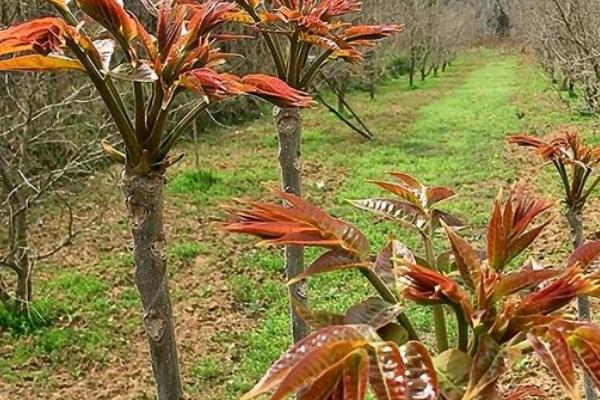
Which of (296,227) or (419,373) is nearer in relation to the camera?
(419,373)

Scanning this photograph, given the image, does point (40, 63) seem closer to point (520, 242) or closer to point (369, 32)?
point (520, 242)

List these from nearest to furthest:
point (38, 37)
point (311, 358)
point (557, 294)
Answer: point (311, 358) < point (557, 294) < point (38, 37)

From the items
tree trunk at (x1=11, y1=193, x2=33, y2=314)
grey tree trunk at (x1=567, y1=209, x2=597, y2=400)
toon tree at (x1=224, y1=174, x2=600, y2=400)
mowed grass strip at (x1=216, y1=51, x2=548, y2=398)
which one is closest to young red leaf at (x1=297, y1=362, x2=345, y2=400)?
toon tree at (x1=224, y1=174, x2=600, y2=400)

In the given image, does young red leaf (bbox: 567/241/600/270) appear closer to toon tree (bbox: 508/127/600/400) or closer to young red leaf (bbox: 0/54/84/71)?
young red leaf (bbox: 0/54/84/71)

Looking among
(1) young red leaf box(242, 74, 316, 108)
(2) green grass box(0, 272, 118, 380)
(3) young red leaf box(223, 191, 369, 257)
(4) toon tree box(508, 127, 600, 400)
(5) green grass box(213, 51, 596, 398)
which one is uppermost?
(1) young red leaf box(242, 74, 316, 108)

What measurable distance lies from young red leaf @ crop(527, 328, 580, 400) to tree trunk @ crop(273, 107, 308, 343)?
151cm

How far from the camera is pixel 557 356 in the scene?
2.38ft

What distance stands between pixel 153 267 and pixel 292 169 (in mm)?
1092

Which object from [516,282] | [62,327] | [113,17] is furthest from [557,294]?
[62,327]

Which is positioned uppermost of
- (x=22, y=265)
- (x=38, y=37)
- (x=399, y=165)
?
(x=38, y=37)

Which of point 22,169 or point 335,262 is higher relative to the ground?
point 335,262

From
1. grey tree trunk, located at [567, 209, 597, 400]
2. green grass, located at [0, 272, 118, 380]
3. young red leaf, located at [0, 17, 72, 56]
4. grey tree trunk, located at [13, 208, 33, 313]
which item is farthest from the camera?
grey tree trunk, located at [13, 208, 33, 313]

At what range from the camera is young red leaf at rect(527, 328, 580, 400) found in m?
0.71

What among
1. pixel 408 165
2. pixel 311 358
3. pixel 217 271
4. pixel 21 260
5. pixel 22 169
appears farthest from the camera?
pixel 408 165
